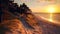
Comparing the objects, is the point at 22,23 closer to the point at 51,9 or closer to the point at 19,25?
the point at 19,25

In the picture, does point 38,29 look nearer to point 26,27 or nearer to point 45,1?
point 26,27

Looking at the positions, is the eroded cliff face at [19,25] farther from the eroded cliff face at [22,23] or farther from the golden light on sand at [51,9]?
the golden light on sand at [51,9]

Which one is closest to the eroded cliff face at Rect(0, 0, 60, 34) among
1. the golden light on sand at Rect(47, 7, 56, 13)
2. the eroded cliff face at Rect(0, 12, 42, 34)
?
the eroded cliff face at Rect(0, 12, 42, 34)

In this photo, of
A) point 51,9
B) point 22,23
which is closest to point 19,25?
point 22,23

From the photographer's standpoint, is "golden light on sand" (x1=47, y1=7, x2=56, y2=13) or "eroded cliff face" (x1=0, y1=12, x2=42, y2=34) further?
"golden light on sand" (x1=47, y1=7, x2=56, y2=13)

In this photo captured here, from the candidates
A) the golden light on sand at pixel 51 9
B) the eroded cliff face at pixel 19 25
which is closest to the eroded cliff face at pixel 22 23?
the eroded cliff face at pixel 19 25

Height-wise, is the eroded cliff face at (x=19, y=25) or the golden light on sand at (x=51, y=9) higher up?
the eroded cliff face at (x=19, y=25)

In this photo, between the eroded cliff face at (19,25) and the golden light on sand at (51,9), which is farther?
the golden light on sand at (51,9)

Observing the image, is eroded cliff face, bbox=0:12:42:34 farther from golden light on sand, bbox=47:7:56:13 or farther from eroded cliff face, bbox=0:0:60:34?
golden light on sand, bbox=47:7:56:13

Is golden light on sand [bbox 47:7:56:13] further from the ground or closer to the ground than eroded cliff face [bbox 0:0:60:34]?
closer to the ground

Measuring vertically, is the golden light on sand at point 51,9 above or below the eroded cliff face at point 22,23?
below

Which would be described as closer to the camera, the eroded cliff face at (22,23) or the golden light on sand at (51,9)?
the eroded cliff face at (22,23)

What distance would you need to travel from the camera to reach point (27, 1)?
157 centimetres

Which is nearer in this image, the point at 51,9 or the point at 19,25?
the point at 19,25
